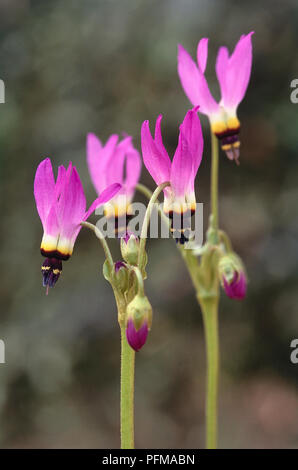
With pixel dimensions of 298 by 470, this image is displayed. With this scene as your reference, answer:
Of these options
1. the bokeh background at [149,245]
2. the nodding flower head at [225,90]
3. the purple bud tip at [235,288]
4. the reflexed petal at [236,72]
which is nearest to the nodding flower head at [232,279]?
the purple bud tip at [235,288]

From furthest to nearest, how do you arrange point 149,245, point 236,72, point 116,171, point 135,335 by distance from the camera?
point 149,245
point 116,171
point 236,72
point 135,335

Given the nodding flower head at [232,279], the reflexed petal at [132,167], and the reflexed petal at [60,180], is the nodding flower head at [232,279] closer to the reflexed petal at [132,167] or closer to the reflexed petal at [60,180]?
the reflexed petal at [132,167]

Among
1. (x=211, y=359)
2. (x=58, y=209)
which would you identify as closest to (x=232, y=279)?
(x=211, y=359)

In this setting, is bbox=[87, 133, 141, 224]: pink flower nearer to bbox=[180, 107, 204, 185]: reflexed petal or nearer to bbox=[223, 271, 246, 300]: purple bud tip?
bbox=[223, 271, 246, 300]: purple bud tip

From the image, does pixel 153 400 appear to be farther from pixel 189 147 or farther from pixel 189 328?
pixel 189 147

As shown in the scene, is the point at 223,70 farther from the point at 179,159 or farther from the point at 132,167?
the point at 179,159
